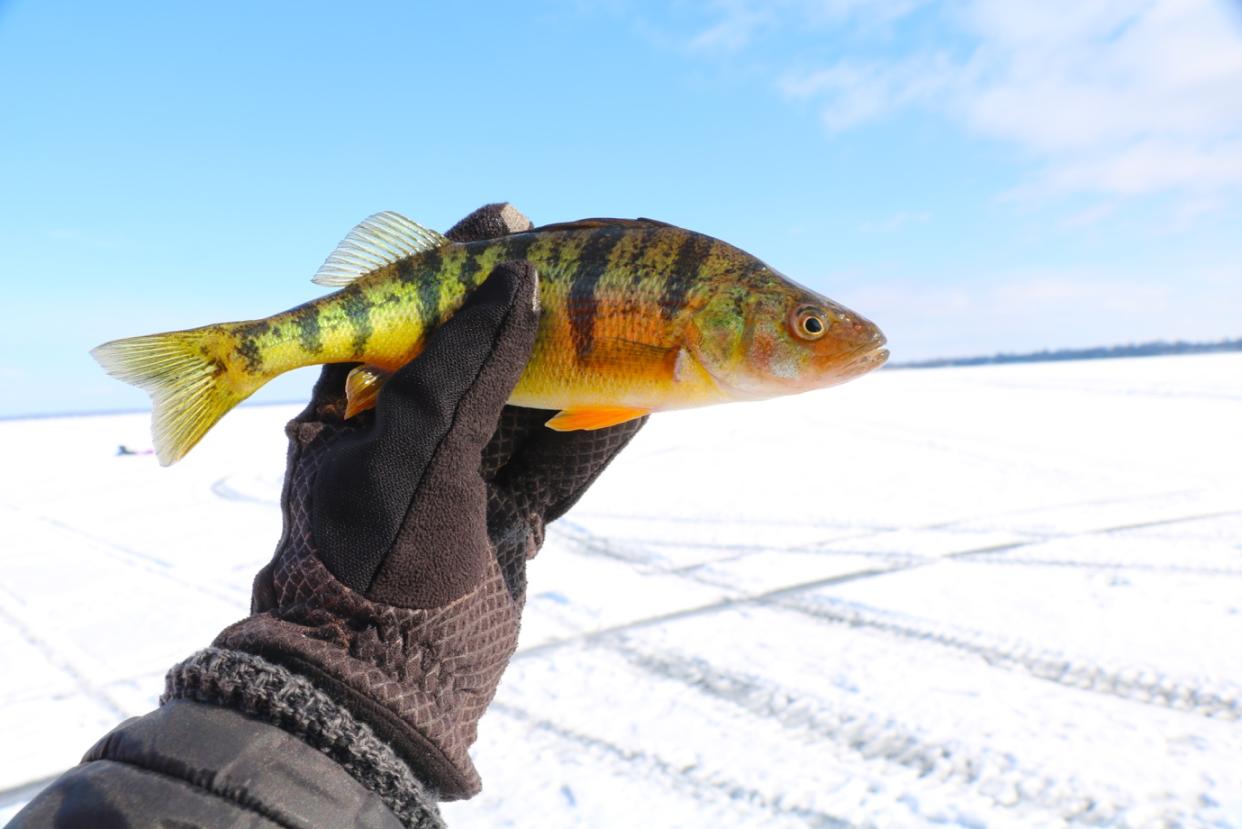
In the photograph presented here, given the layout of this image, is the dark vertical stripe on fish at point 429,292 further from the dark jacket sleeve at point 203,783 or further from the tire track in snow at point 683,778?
the tire track in snow at point 683,778

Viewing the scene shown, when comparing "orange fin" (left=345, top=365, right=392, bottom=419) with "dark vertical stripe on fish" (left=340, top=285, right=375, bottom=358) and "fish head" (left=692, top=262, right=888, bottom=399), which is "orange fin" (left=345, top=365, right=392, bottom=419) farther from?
"fish head" (left=692, top=262, right=888, bottom=399)

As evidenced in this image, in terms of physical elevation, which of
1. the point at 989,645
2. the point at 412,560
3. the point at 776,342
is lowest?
the point at 989,645

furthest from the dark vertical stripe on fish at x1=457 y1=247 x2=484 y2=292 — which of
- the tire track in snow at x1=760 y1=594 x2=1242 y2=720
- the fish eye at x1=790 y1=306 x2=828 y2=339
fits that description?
the tire track in snow at x1=760 y1=594 x2=1242 y2=720

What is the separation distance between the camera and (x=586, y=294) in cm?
239

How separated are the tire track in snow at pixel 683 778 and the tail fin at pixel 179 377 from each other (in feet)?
6.69

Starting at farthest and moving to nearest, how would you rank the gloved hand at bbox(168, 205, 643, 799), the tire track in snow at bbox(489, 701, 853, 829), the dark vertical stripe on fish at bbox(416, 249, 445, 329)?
1. the tire track in snow at bbox(489, 701, 853, 829)
2. the dark vertical stripe on fish at bbox(416, 249, 445, 329)
3. the gloved hand at bbox(168, 205, 643, 799)

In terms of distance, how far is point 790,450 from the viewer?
37.2ft

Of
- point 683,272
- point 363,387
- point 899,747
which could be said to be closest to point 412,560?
point 363,387

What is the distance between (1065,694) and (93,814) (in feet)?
12.6

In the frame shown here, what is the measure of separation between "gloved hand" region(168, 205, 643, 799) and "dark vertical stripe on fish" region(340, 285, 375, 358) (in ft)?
0.59

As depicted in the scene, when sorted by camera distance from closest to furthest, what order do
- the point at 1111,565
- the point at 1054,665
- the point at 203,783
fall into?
1. the point at 203,783
2. the point at 1054,665
3. the point at 1111,565

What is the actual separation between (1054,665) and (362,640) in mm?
3540

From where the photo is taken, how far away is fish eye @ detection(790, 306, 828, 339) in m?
2.42

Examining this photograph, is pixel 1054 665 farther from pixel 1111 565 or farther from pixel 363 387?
pixel 363 387
